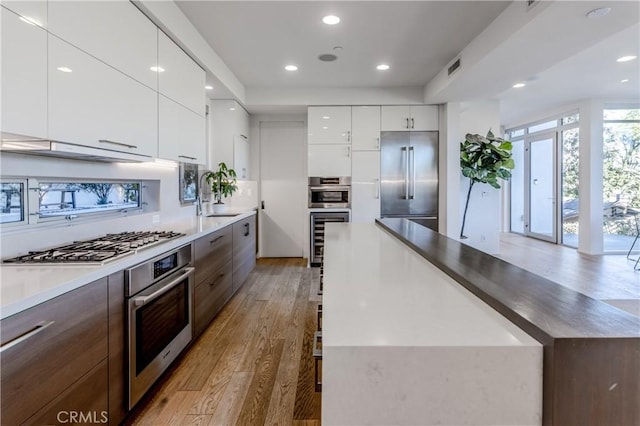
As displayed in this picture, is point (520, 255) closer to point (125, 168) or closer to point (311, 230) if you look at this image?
point (311, 230)

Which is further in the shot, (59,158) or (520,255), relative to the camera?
(520,255)

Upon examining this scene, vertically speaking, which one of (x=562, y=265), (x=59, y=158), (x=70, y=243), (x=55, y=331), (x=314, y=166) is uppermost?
(x=314, y=166)

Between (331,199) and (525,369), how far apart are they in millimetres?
4885

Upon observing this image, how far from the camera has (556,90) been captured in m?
5.71

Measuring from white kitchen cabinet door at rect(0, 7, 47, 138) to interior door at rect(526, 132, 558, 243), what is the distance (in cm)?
844

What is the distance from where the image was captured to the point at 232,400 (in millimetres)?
2068

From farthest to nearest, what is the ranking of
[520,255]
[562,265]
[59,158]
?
[520,255], [562,265], [59,158]

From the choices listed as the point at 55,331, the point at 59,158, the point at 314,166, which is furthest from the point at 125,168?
the point at 314,166

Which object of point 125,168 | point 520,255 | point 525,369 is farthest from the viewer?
point 520,255

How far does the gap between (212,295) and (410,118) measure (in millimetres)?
3907

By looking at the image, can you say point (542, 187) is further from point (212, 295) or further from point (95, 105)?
point (95, 105)

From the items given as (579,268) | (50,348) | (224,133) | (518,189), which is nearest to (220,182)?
(224,133)

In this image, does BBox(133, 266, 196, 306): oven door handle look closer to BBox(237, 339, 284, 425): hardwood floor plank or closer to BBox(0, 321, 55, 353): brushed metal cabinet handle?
BBox(0, 321, 55, 353): brushed metal cabinet handle

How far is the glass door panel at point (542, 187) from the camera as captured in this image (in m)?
7.47
